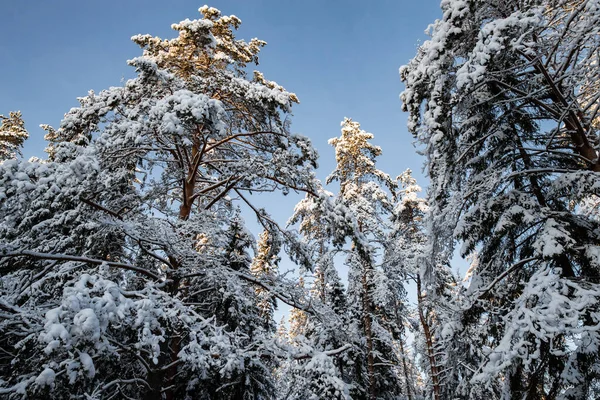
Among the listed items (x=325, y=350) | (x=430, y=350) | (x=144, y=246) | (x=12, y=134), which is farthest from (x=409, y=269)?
(x=12, y=134)

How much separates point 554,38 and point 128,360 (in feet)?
27.8

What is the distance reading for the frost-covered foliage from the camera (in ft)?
15.0

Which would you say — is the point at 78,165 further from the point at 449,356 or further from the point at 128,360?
the point at 449,356

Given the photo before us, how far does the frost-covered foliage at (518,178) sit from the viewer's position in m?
4.59

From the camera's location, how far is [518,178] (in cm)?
646

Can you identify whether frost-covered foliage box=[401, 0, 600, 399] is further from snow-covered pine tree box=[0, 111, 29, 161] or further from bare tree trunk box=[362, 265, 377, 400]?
snow-covered pine tree box=[0, 111, 29, 161]

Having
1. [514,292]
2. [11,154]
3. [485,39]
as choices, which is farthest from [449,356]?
[11,154]

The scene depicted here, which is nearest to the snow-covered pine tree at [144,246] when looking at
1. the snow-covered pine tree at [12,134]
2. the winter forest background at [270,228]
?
the winter forest background at [270,228]

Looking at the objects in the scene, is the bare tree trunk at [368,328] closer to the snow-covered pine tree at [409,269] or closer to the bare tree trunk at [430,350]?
the snow-covered pine tree at [409,269]

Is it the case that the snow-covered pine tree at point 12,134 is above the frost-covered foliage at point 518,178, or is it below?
above

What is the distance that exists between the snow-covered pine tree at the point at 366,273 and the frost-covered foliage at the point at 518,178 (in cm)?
420

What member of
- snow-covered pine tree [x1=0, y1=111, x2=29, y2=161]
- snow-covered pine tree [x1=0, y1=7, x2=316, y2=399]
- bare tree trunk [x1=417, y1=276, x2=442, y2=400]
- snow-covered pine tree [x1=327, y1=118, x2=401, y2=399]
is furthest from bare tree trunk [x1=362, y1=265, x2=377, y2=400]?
snow-covered pine tree [x1=0, y1=111, x2=29, y2=161]

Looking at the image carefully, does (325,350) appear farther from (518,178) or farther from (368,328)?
(518,178)

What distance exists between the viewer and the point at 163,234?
5.61 metres
